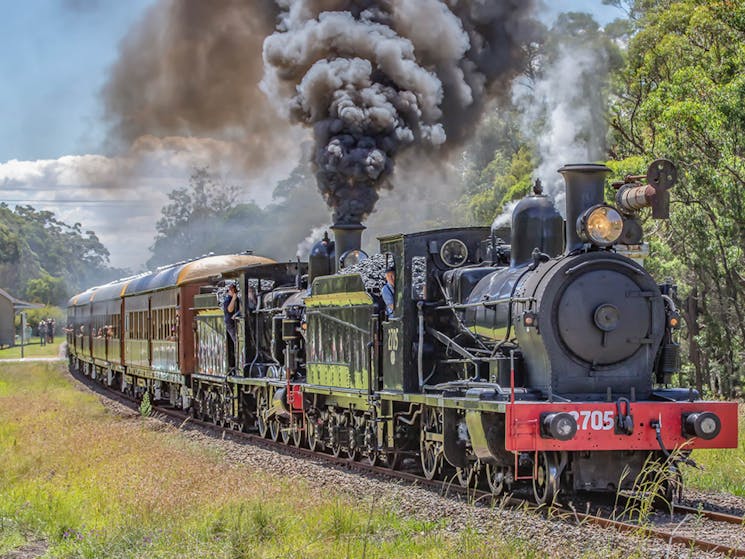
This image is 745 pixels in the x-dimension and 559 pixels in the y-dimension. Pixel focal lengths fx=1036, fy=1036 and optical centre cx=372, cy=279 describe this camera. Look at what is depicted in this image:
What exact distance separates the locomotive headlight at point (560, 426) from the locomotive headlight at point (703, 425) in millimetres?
1167

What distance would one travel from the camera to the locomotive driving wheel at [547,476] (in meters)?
9.75

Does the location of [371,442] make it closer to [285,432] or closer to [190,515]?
[285,432]

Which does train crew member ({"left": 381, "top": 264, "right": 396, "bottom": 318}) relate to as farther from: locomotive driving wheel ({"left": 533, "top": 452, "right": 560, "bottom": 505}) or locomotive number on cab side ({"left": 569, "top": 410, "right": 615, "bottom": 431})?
locomotive number on cab side ({"left": 569, "top": 410, "right": 615, "bottom": 431})

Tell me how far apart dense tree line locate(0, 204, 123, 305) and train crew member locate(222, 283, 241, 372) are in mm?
96997

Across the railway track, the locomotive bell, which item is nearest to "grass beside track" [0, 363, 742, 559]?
the railway track

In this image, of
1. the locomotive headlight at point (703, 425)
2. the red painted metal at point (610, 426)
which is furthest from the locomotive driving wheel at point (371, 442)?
the locomotive headlight at point (703, 425)

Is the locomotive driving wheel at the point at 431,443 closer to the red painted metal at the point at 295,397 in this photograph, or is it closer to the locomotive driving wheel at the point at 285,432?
the red painted metal at the point at 295,397

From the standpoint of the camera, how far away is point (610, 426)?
9500mm

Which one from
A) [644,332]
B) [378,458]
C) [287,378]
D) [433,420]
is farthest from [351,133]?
[644,332]

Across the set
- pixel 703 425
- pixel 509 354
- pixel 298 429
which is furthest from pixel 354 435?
pixel 703 425

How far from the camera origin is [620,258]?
33.0ft

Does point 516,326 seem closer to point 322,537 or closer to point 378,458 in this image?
point 322,537

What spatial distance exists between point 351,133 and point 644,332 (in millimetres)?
11175

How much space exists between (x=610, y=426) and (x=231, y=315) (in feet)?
34.2
